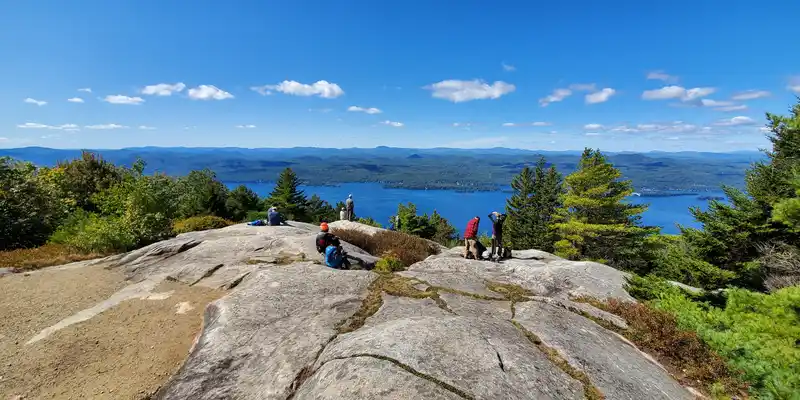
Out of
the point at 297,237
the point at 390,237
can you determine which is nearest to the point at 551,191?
the point at 390,237

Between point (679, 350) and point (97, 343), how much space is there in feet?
38.3

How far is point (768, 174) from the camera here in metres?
21.0

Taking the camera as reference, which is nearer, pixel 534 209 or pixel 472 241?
pixel 472 241

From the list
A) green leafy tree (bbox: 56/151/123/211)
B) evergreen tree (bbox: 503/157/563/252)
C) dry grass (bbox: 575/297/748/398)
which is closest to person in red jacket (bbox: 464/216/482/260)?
dry grass (bbox: 575/297/748/398)

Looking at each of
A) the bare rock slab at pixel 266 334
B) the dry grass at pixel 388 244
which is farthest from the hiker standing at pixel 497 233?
the bare rock slab at pixel 266 334

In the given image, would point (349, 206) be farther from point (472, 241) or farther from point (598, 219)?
point (598, 219)

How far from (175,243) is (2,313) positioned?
5.74m

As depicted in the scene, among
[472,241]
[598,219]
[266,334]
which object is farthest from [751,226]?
[266,334]

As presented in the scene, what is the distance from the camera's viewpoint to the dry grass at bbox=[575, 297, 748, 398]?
564 centimetres

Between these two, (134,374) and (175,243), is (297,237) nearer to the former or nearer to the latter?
(175,243)

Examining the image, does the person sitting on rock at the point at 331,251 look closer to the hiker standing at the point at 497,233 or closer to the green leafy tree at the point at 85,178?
the hiker standing at the point at 497,233

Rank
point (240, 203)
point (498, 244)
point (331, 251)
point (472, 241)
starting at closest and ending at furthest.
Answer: point (331, 251), point (472, 241), point (498, 244), point (240, 203)

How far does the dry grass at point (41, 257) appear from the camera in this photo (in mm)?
12797

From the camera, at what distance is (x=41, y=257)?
13734 mm
